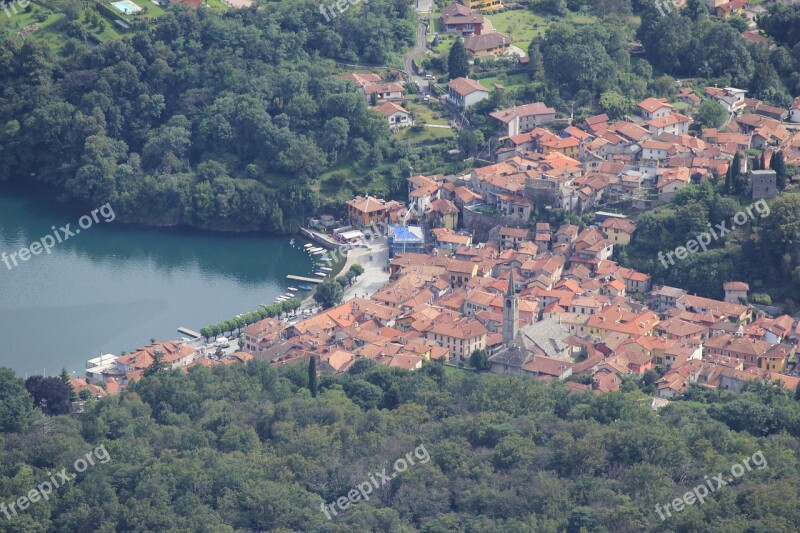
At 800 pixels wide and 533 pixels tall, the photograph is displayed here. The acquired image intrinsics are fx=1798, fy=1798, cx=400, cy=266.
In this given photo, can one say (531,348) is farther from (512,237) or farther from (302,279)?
(302,279)


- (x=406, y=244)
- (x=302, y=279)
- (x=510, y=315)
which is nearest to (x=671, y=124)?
(x=406, y=244)

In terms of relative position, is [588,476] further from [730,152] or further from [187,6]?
[187,6]

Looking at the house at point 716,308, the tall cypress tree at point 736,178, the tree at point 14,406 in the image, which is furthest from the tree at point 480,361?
the tree at point 14,406

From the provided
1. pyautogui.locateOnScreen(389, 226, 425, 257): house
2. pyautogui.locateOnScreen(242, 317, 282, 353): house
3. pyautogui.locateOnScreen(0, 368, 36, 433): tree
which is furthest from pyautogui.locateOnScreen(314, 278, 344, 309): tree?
pyautogui.locateOnScreen(0, 368, 36, 433): tree

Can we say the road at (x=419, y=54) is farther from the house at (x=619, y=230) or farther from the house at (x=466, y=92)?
the house at (x=619, y=230)

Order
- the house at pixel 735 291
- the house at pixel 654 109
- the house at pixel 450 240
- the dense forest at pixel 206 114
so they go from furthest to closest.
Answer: the dense forest at pixel 206 114, the house at pixel 654 109, the house at pixel 450 240, the house at pixel 735 291

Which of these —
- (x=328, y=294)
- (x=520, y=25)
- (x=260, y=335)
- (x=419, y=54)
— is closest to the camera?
(x=260, y=335)

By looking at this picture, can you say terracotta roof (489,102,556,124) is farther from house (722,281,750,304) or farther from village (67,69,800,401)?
house (722,281,750,304)
